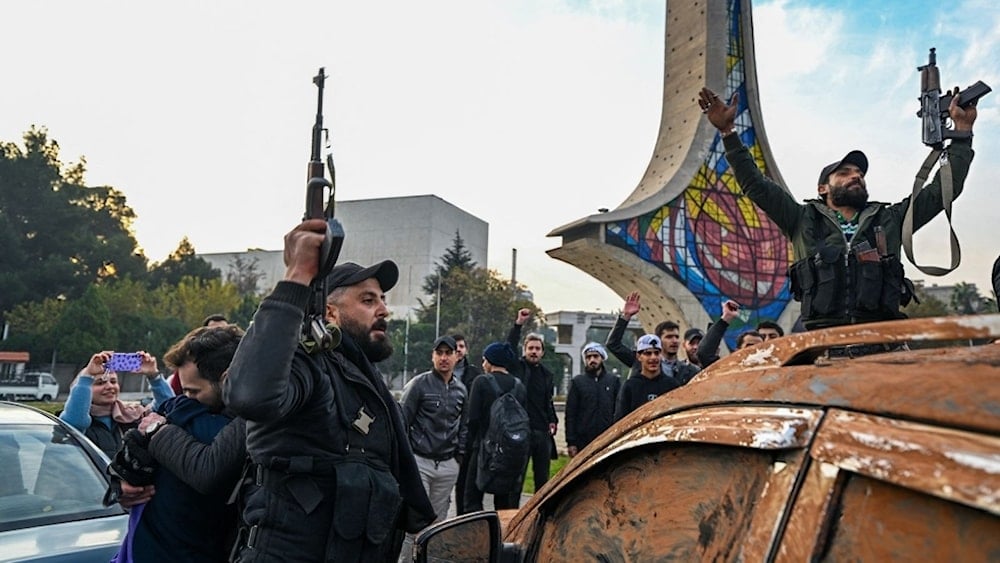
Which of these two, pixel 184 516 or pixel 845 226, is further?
pixel 845 226

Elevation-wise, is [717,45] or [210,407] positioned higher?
[717,45]

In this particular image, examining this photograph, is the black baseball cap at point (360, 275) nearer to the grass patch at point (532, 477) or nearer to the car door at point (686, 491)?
the car door at point (686, 491)

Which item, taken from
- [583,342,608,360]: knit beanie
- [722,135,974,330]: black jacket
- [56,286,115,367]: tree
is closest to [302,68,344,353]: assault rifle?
[722,135,974,330]: black jacket

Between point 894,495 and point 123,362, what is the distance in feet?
11.7

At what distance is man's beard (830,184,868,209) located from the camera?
9.75ft

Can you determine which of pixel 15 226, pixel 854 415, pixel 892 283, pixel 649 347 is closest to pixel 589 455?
pixel 854 415

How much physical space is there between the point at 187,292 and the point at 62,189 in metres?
9.28

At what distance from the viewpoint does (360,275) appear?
7.73ft

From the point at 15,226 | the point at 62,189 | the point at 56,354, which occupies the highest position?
the point at 62,189

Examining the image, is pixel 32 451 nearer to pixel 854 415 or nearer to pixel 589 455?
pixel 589 455

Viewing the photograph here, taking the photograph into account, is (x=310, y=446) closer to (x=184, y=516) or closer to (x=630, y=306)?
(x=184, y=516)

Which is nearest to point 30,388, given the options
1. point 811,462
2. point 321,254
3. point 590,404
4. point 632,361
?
point 590,404

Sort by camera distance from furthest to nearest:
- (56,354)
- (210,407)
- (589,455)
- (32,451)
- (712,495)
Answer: (56,354), (32,451), (210,407), (589,455), (712,495)

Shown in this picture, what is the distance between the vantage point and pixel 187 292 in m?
44.7
